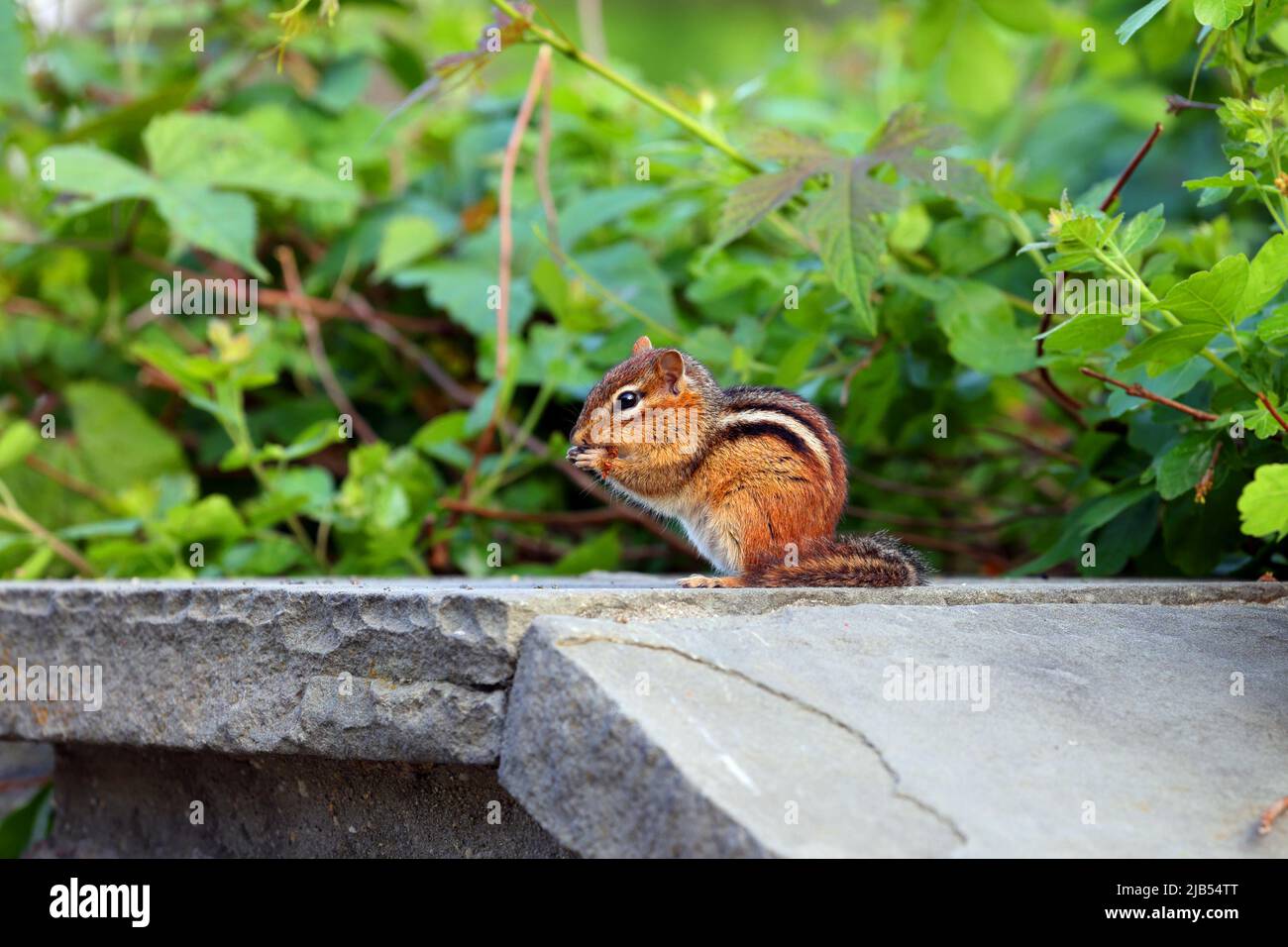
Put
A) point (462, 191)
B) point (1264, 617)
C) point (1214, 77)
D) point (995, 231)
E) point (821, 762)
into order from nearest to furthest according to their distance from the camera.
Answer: point (821, 762) → point (1264, 617) → point (995, 231) → point (462, 191) → point (1214, 77)

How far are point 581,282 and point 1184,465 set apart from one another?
7.15 ft

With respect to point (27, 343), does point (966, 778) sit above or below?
below

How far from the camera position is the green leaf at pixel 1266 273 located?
2.47 metres

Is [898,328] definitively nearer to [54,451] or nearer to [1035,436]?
[1035,436]

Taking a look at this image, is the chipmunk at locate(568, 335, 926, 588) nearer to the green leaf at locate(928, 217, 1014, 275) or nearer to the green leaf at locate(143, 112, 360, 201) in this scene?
the green leaf at locate(928, 217, 1014, 275)

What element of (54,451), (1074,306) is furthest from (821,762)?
(54,451)

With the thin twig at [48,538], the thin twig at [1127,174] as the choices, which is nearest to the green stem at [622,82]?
the thin twig at [1127,174]

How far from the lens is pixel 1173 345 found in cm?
259

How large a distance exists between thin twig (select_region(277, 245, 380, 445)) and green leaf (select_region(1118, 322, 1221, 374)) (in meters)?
3.13

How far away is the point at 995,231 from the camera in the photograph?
13.2 ft

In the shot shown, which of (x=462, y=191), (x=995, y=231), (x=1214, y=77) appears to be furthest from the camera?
(x=1214, y=77)

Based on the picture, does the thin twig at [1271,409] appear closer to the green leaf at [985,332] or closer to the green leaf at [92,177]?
the green leaf at [985,332]

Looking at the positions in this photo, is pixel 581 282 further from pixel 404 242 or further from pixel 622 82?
pixel 622 82

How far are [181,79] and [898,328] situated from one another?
10.9 feet
